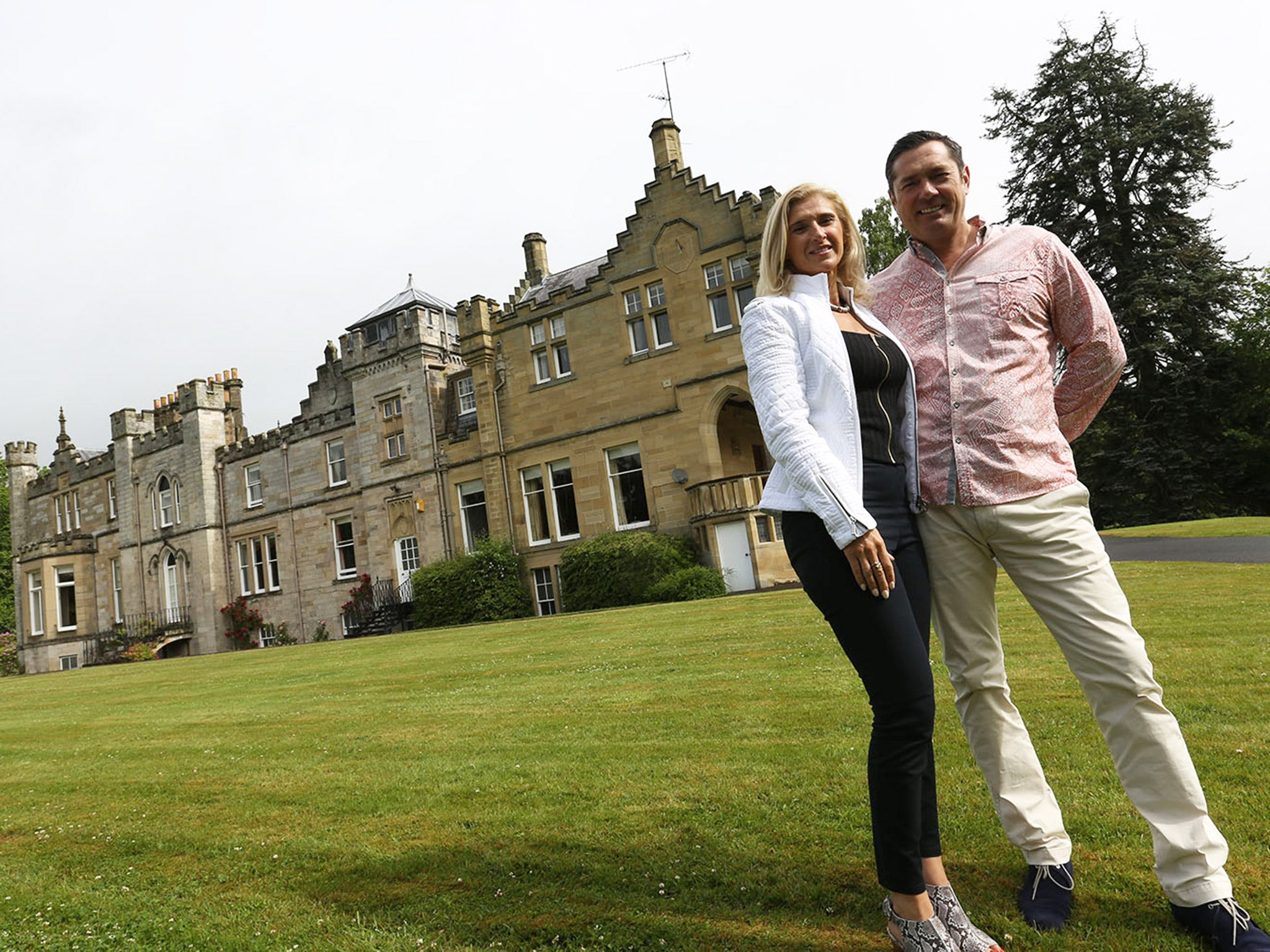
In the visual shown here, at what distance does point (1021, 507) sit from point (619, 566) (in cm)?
1953

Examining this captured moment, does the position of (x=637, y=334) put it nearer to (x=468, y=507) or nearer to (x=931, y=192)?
(x=468, y=507)

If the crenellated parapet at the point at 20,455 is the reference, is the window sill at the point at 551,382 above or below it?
below

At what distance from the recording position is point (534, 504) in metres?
26.3

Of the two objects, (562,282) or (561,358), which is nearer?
(561,358)

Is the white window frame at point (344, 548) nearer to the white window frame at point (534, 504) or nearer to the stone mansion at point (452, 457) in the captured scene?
the stone mansion at point (452, 457)

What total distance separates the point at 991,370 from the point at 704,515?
61.0 ft

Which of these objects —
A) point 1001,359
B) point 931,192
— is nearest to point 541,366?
point 931,192

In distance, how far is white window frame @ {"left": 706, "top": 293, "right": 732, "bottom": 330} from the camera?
22.6 meters

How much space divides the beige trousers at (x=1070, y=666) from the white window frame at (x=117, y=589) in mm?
42748

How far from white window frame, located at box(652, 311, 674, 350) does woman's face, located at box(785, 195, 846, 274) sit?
20.9 m

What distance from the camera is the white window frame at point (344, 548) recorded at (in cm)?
3114

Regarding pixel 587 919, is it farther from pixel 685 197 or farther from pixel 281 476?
pixel 281 476

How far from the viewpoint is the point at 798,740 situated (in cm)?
492

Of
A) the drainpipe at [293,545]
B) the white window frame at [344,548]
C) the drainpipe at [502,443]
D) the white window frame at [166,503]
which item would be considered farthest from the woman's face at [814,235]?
the white window frame at [166,503]
